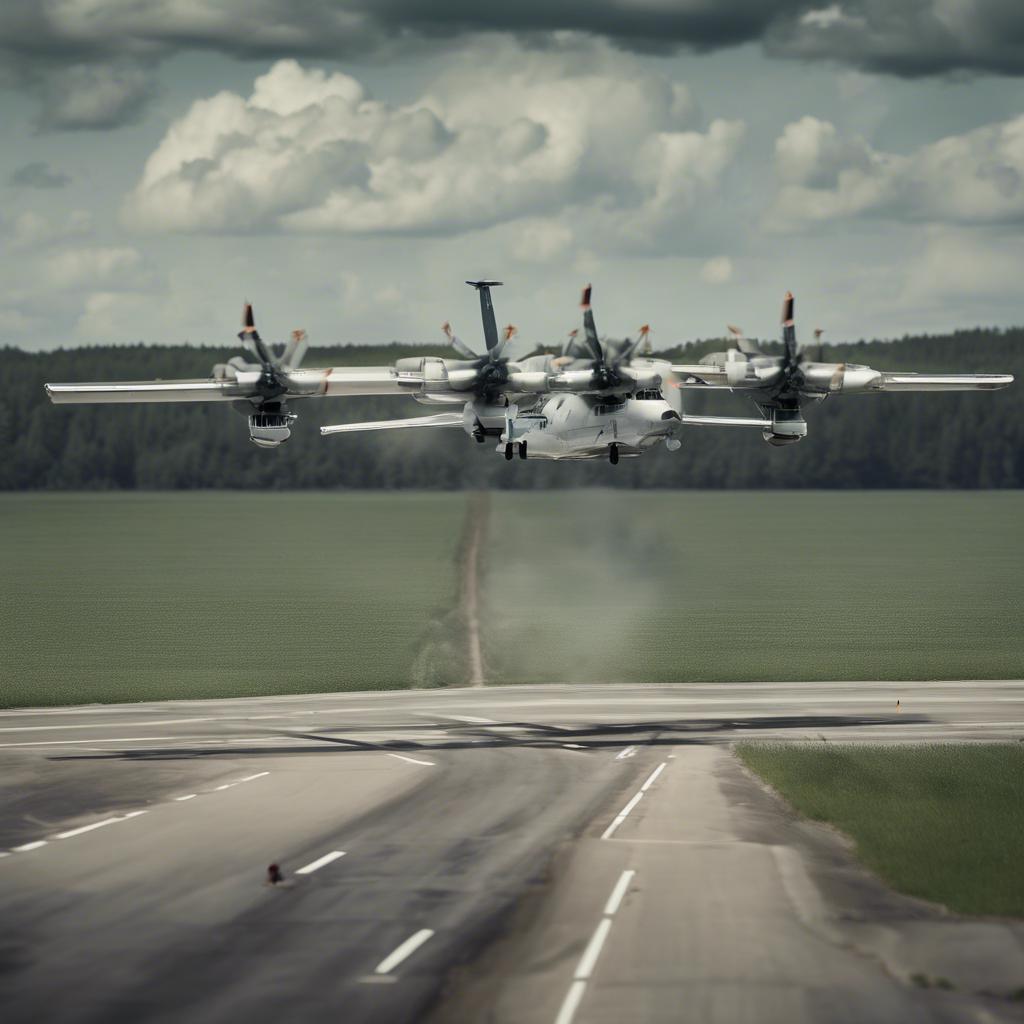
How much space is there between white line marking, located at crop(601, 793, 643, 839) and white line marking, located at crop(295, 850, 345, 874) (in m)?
8.59

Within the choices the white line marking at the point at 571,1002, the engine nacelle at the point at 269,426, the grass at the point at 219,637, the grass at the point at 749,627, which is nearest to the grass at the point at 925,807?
the white line marking at the point at 571,1002

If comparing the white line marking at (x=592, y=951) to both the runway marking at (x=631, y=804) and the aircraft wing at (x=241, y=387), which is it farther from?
the aircraft wing at (x=241, y=387)

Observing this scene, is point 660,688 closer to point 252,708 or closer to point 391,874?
point 252,708

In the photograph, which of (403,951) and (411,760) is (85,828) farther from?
(411,760)

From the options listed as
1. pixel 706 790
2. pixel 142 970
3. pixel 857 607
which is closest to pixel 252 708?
pixel 706 790

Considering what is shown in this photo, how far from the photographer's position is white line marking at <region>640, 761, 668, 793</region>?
189ft

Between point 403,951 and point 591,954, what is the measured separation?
410 cm

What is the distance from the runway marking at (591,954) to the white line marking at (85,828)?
17381 mm

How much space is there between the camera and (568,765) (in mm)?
63344

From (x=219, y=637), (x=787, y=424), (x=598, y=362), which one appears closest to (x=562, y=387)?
(x=598, y=362)

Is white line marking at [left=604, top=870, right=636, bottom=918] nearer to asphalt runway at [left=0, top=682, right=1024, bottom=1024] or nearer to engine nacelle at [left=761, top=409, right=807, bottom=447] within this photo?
asphalt runway at [left=0, top=682, right=1024, bottom=1024]

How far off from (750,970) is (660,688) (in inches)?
2578

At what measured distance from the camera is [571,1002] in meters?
29.2

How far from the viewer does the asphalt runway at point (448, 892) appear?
97.3ft
